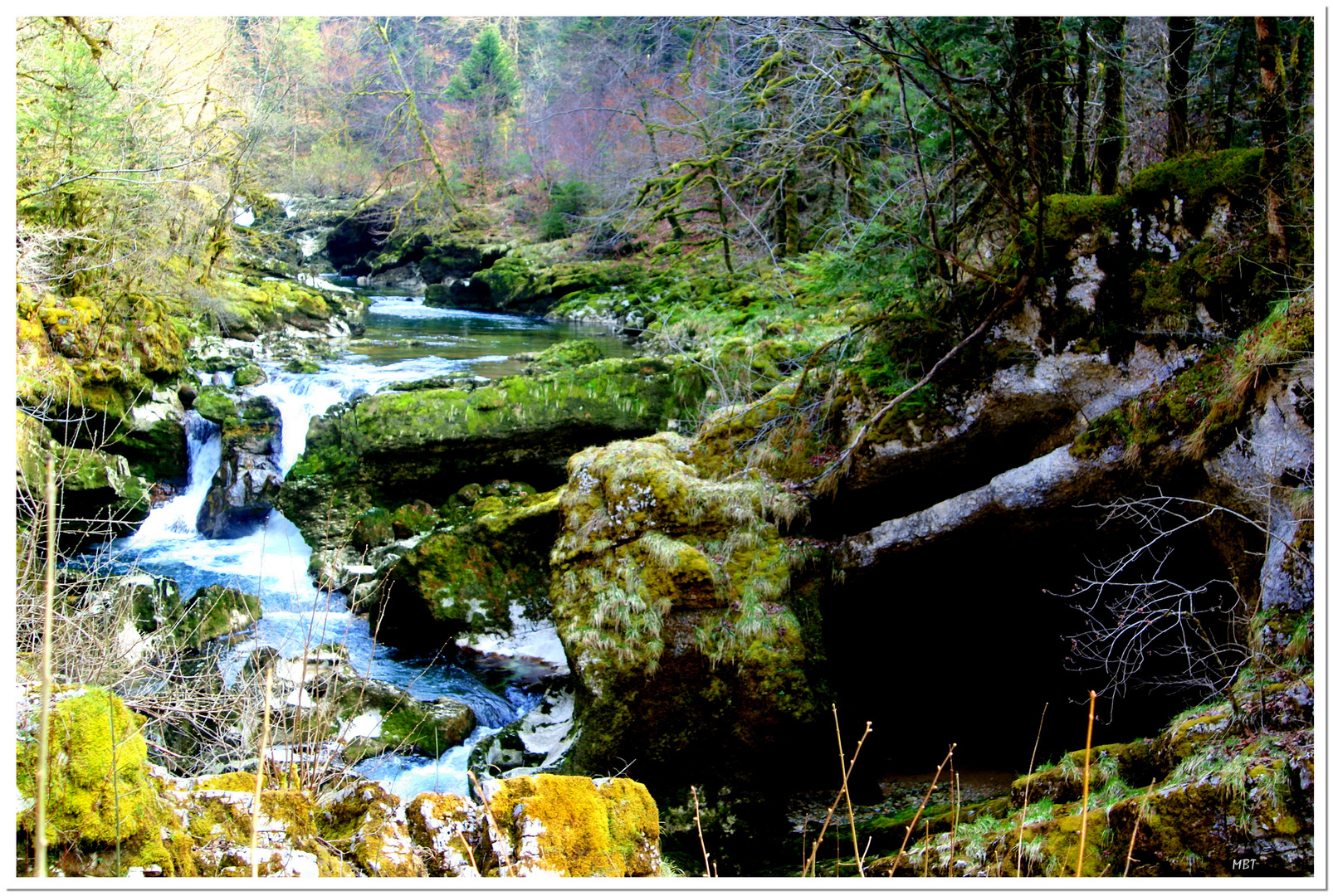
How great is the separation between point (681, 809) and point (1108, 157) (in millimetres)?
5228

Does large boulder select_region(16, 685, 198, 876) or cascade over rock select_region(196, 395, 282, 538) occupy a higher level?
large boulder select_region(16, 685, 198, 876)

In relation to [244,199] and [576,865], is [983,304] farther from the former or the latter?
[244,199]

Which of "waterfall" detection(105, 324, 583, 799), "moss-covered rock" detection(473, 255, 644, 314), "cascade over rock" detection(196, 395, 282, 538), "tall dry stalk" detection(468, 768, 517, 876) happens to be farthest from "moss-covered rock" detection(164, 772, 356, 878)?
"moss-covered rock" detection(473, 255, 644, 314)

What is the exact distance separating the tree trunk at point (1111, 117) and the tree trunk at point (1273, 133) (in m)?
1.01

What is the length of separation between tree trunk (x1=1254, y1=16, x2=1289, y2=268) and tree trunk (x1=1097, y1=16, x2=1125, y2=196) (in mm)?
1006

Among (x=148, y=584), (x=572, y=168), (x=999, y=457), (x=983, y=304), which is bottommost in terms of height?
(x=148, y=584)

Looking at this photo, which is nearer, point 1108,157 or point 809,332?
point 1108,157

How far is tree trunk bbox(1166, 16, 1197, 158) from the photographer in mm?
5184

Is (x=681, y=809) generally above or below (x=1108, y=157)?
below

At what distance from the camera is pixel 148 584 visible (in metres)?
7.64

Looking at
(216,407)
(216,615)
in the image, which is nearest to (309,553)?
(216,615)

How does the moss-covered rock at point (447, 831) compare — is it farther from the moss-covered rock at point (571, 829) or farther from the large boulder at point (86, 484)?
the large boulder at point (86, 484)

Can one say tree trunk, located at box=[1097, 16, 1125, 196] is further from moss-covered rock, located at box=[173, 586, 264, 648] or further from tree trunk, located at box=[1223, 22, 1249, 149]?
moss-covered rock, located at box=[173, 586, 264, 648]

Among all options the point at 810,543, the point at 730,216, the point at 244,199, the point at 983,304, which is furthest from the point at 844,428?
the point at 244,199
